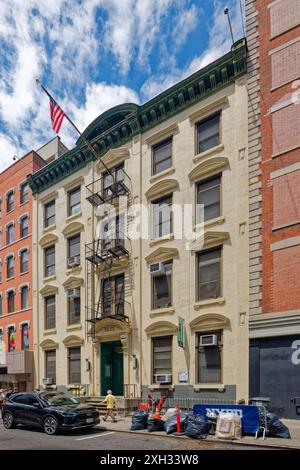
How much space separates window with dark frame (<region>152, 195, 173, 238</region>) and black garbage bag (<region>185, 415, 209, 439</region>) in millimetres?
9148

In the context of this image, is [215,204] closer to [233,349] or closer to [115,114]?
[233,349]

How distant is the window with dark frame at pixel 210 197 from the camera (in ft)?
59.7

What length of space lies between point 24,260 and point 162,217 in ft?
44.0

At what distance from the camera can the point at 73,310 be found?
24.2 m

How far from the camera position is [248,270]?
16.3 meters

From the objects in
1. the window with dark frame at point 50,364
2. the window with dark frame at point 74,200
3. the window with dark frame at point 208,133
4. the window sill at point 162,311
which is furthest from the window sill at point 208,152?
the window with dark frame at point 50,364

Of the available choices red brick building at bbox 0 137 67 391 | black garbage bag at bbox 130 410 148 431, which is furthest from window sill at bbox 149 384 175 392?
red brick building at bbox 0 137 67 391

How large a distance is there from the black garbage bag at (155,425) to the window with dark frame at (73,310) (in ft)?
35.4

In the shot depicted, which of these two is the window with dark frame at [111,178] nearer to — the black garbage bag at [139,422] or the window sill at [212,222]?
the window sill at [212,222]

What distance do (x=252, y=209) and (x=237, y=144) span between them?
3.07 m

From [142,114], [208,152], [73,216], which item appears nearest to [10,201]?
[73,216]

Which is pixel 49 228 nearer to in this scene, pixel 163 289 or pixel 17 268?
pixel 17 268
